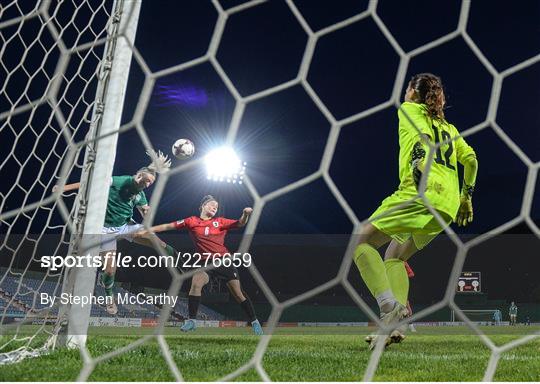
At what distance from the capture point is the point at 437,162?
1260mm

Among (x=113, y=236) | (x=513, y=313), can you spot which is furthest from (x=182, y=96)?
(x=113, y=236)

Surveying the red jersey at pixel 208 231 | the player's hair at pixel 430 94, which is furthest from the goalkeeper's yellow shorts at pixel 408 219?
the red jersey at pixel 208 231

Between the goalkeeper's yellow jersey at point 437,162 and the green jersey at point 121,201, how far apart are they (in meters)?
1.39

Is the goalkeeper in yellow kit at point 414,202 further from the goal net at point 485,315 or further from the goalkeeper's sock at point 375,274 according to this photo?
the goal net at point 485,315

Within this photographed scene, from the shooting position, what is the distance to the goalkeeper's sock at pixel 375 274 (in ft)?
4.16

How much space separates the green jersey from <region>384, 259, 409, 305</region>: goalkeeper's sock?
129cm

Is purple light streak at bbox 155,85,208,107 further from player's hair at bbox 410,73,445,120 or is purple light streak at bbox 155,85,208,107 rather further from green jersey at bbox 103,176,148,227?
player's hair at bbox 410,73,445,120

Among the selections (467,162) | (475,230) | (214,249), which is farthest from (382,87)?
(467,162)

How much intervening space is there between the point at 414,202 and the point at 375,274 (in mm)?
202

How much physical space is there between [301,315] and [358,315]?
1050 mm

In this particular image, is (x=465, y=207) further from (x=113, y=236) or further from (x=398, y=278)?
(x=113, y=236)

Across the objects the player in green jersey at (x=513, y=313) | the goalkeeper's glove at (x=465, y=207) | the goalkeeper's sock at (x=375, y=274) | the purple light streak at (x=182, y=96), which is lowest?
the goalkeeper's sock at (x=375, y=274)

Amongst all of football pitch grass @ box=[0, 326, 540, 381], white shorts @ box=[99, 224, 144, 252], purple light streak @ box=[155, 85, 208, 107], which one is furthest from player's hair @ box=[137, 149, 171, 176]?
purple light streak @ box=[155, 85, 208, 107]

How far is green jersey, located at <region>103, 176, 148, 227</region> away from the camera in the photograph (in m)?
2.34
